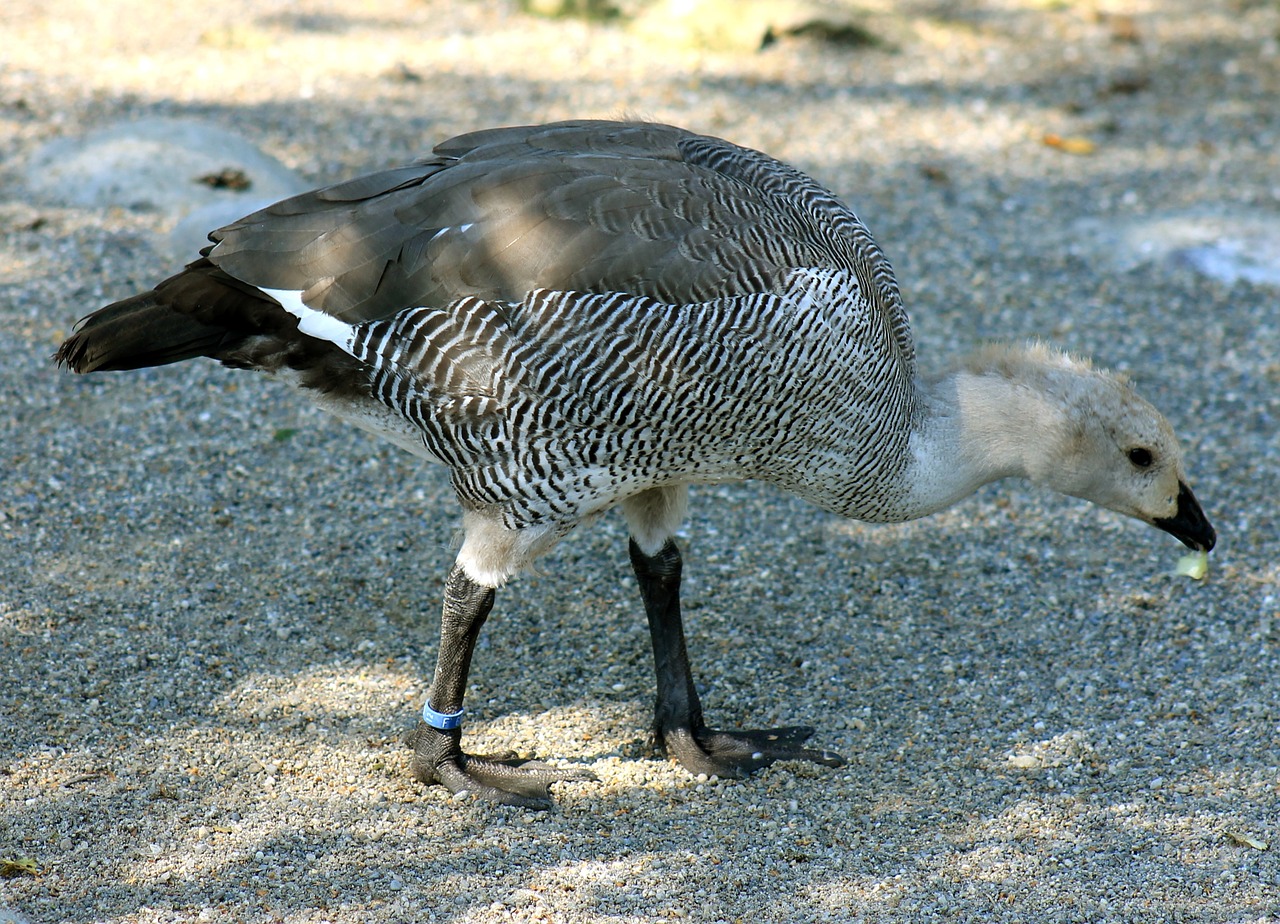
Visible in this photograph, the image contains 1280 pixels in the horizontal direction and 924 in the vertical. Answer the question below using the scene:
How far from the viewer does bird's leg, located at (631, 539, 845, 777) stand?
4.66m

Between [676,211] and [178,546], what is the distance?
107 inches

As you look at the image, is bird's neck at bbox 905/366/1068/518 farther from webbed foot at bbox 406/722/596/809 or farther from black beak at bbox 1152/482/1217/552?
webbed foot at bbox 406/722/596/809

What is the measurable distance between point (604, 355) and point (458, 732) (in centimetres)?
145

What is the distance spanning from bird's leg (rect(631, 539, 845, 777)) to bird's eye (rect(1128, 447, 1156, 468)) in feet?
4.72

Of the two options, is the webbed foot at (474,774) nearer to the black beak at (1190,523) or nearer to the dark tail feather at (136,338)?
the dark tail feather at (136,338)

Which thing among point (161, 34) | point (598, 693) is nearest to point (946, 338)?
point (598, 693)

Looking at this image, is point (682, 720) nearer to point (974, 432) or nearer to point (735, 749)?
point (735, 749)

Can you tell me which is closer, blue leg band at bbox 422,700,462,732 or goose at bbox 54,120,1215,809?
goose at bbox 54,120,1215,809

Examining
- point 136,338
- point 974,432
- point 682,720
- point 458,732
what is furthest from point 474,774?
point 974,432

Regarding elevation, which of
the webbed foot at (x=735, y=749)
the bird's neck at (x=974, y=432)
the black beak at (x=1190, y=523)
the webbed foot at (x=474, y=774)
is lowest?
the webbed foot at (x=474, y=774)

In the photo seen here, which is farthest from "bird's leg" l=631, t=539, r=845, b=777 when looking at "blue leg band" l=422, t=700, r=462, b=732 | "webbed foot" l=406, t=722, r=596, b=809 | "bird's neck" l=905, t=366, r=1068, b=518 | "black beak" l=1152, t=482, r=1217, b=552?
"black beak" l=1152, t=482, r=1217, b=552

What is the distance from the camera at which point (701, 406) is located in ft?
13.0

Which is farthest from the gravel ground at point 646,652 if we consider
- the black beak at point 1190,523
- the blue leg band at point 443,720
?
the black beak at point 1190,523

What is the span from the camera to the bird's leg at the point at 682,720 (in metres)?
4.66
